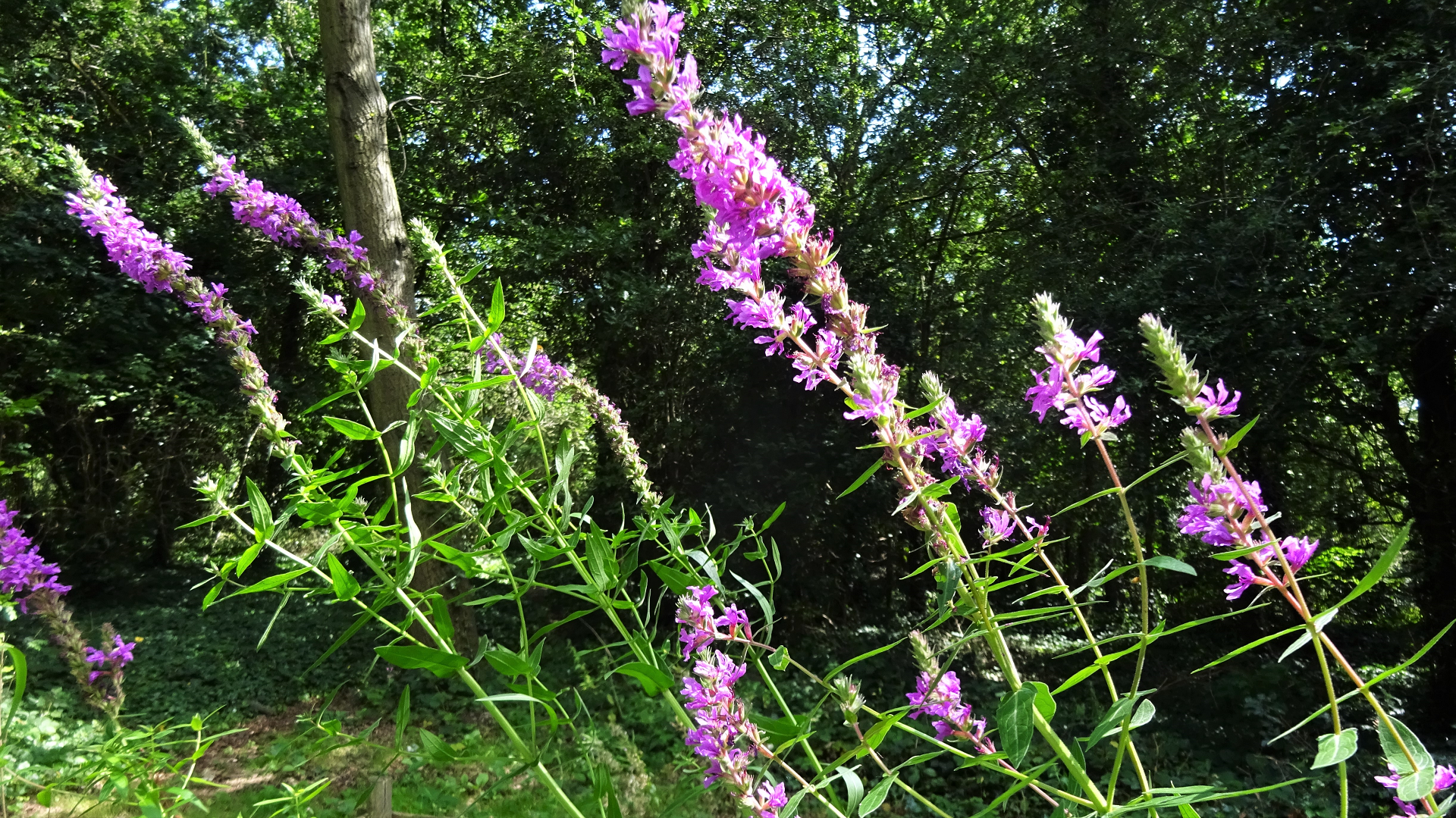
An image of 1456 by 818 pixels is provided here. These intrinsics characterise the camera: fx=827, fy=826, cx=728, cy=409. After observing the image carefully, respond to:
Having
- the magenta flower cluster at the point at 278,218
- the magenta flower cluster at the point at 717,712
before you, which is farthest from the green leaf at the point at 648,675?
the magenta flower cluster at the point at 278,218

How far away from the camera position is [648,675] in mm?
970

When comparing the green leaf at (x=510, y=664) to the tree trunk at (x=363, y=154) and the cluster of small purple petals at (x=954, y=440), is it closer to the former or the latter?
the cluster of small purple petals at (x=954, y=440)

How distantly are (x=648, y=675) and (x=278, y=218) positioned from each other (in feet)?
4.93

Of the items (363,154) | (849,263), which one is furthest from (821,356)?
(849,263)

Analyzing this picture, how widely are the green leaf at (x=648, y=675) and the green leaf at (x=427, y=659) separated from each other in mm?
197

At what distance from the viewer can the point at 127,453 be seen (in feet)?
26.7

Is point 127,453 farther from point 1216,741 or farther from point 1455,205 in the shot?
point 1455,205

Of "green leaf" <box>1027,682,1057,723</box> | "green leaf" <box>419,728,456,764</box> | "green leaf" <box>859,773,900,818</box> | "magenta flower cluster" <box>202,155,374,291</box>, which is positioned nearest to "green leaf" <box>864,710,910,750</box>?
"green leaf" <box>859,773,900,818</box>

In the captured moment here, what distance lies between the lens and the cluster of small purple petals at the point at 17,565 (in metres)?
1.52

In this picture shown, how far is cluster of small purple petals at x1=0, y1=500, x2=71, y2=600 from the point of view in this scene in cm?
152

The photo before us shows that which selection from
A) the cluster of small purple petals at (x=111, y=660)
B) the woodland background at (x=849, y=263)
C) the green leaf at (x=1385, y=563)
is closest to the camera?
the green leaf at (x=1385, y=563)

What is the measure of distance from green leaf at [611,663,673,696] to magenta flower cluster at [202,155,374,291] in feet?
3.84

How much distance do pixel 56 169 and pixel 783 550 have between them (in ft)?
23.3

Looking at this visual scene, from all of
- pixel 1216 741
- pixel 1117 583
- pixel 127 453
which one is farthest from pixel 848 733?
pixel 127 453
